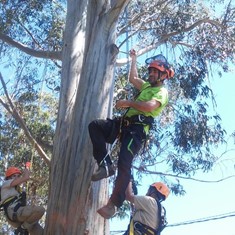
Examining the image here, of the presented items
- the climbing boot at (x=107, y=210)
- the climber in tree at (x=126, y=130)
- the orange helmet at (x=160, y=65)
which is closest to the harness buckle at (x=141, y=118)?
the climber in tree at (x=126, y=130)

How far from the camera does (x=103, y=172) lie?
4223 millimetres

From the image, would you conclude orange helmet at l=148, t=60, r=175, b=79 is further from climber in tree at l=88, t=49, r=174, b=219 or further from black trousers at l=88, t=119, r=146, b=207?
black trousers at l=88, t=119, r=146, b=207

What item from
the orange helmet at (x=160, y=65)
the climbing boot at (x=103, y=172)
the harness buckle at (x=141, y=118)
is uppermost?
the orange helmet at (x=160, y=65)

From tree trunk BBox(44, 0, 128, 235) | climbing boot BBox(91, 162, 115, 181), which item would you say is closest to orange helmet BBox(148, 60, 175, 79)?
tree trunk BBox(44, 0, 128, 235)

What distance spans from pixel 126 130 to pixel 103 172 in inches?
19.3

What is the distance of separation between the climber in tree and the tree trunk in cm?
28

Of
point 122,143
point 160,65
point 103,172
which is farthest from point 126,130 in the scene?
point 160,65

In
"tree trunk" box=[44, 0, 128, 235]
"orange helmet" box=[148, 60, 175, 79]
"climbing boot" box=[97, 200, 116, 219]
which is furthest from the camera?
"orange helmet" box=[148, 60, 175, 79]

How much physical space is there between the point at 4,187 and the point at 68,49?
1.76 meters

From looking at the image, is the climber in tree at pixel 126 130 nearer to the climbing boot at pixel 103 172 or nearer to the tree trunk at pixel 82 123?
the climbing boot at pixel 103 172

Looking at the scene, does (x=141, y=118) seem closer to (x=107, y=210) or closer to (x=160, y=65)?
(x=160, y=65)

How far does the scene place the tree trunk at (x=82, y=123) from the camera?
4.50 meters

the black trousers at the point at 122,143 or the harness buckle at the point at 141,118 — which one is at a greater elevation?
the harness buckle at the point at 141,118

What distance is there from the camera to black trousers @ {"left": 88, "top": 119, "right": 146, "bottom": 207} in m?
4.25
